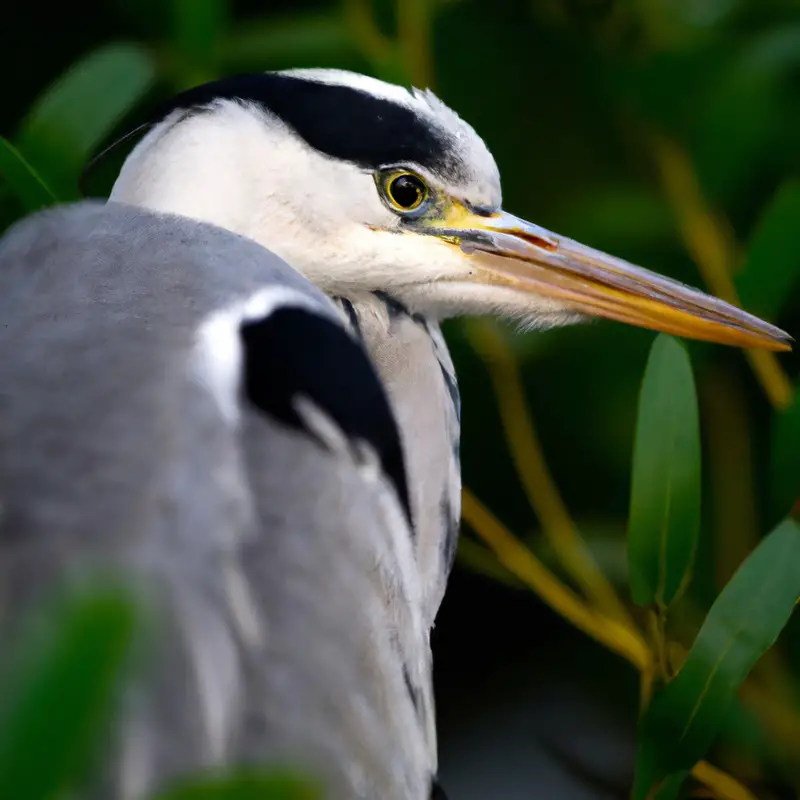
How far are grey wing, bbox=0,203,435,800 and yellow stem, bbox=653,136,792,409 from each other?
54 cm

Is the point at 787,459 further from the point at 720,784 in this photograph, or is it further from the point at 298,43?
the point at 298,43

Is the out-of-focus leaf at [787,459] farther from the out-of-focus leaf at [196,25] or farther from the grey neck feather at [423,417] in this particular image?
the out-of-focus leaf at [196,25]

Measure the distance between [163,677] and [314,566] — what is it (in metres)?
0.10

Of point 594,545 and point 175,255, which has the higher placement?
point 175,255

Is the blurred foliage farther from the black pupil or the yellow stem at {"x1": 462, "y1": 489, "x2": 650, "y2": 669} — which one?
the black pupil

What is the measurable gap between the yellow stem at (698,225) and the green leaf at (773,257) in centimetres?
12

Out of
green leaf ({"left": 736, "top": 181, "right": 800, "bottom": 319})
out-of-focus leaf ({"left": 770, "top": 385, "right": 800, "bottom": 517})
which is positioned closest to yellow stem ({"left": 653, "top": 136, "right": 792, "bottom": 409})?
green leaf ({"left": 736, "top": 181, "right": 800, "bottom": 319})

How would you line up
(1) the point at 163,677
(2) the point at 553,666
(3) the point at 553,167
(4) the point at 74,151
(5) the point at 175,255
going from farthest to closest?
1. (2) the point at 553,666
2. (3) the point at 553,167
3. (4) the point at 74,151
4. (5) the point at 175,255
5. (1) the point at 163,677

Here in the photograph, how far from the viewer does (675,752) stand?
0.73 metres

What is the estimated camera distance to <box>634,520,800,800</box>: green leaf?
2.33 feet

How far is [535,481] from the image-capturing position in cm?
113

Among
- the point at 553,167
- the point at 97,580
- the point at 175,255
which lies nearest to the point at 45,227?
the point at 175,255

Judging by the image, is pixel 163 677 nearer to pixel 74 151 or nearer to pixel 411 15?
pixel 74 151

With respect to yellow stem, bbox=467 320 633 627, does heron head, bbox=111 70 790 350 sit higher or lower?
higher
